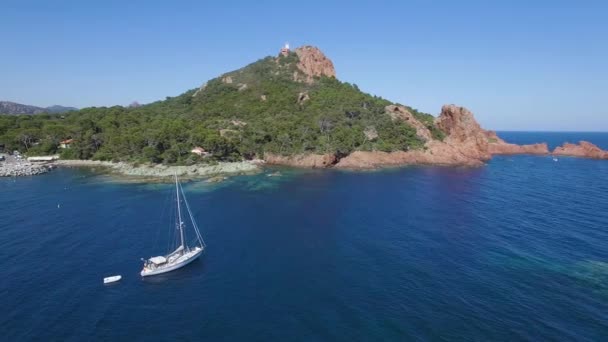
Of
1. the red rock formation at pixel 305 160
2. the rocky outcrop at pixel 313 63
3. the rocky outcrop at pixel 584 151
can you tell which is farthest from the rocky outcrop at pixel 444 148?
the rocky outcrop at pixel 313 63

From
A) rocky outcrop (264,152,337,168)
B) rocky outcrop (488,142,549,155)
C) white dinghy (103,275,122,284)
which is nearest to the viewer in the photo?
white dinghy (103,275,122,284)

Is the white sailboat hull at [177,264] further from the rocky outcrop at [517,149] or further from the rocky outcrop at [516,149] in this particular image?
the rocky outcrop at [517,149]

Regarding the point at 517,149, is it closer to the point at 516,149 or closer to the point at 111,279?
the point at 516,149

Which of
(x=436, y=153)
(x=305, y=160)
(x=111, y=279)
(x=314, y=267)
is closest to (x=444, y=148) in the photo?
(x=436, y=153)

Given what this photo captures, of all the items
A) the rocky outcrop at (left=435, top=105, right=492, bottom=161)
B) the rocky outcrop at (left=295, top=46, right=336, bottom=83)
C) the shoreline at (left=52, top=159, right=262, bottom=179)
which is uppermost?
the rocky outcrop at (left=295, top=46, right=336, bottom=83)

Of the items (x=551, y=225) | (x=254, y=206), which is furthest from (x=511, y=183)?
(x=254, y=206)

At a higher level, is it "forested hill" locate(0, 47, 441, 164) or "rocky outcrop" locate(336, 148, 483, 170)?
"forested hill" locate(0, 47, 441, 164)

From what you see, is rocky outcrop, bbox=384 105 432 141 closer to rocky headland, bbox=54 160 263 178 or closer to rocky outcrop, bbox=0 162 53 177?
rocky headland, bbox=54 160 263 178

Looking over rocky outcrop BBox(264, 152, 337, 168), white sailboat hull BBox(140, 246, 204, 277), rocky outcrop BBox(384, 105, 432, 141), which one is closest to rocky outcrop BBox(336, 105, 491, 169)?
rocky outcrop BBox(384, 105, 432, 141)
